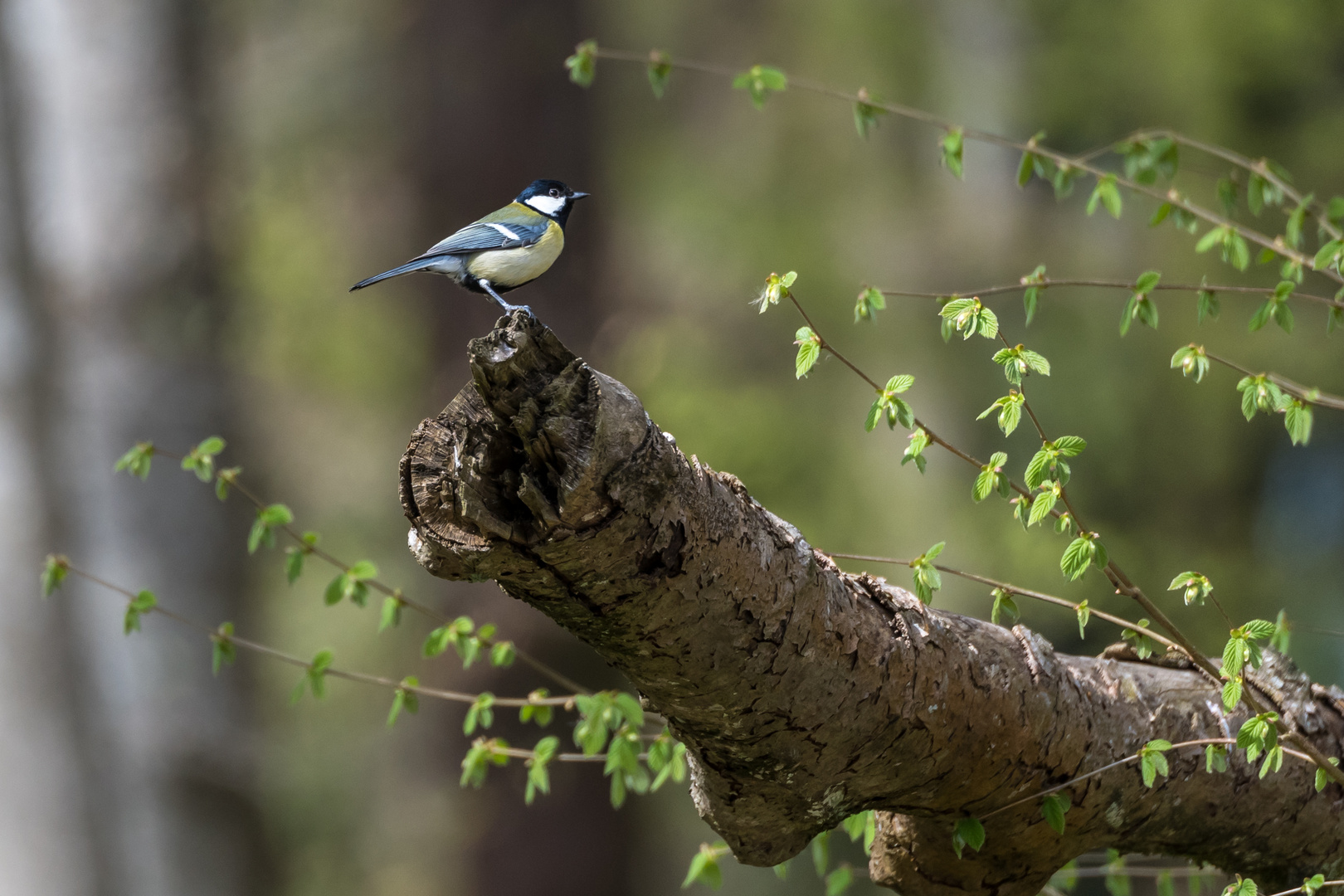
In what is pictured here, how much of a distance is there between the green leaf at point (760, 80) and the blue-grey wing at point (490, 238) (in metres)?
0.61

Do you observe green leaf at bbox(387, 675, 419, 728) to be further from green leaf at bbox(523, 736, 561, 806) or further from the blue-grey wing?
the blue-grey wing

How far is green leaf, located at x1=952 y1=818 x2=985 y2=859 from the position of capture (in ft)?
6.56

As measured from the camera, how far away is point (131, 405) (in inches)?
205

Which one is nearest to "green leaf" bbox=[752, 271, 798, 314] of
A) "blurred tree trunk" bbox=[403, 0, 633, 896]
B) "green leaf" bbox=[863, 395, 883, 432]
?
"green leaf" bbox=[863, 395, 883, 432]

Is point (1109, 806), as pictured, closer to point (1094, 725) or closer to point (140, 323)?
point (1094, 725)

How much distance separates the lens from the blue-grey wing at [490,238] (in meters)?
2.68

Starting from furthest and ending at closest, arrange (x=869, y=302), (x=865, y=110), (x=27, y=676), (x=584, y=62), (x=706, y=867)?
1. (x=27, y=676)
2. (x=584, y=62)
3. (x=865, y=110)
4. (x=706, y=867)
5. (x=869, y=302)

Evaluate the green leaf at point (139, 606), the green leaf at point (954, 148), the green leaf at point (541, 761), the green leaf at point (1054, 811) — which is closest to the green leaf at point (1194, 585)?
the green leaf at point (1054, 811)

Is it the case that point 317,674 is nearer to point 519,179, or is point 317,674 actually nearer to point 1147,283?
point 1147,283

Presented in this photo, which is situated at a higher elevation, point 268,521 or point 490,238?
point 490,238

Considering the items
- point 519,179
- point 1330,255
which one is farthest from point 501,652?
point 519,179

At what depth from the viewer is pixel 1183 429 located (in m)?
7.79

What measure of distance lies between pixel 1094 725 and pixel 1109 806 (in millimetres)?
165

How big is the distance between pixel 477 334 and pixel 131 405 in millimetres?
1651
